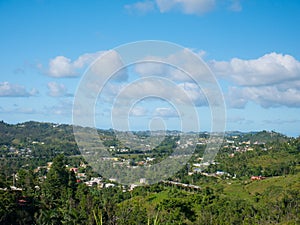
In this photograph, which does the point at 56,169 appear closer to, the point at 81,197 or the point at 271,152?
the point at 81,197

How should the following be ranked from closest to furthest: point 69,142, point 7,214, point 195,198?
point 7,214 < point 195,198 < point 69,142

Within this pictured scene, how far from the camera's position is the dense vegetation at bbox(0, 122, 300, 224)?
Result: 1230 centimetres

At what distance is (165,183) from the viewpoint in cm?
3197

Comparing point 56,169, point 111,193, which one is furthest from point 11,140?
point 56,169

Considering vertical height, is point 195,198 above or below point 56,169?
below

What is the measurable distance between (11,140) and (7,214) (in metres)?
49.3

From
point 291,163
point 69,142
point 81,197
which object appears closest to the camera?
point 81,197

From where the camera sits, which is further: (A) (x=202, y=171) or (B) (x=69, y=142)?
(B) (x=69, y=142)

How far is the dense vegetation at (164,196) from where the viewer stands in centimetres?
1230

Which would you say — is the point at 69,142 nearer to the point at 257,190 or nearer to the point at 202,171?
the point at 202,171

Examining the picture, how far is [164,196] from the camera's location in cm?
2636

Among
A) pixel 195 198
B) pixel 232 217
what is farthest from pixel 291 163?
pixel 232 217

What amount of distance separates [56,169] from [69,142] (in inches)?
1652

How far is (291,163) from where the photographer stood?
37875mm
